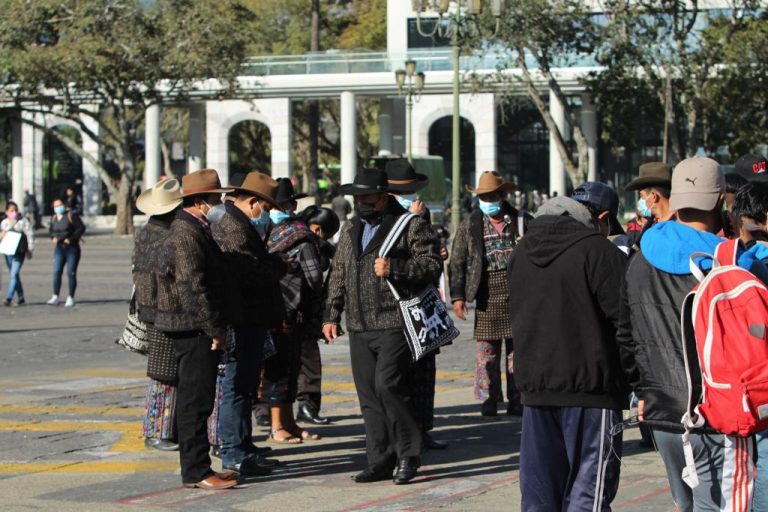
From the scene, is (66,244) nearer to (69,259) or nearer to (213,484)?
(69,259)

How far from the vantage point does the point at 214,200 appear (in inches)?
338

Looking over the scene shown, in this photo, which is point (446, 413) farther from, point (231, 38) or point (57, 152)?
point (57, 152)

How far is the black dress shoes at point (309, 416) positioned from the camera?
10836 mm

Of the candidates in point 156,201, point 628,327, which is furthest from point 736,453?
point 156,201

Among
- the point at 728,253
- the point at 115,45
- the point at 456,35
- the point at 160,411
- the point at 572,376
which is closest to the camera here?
the point at 728,253

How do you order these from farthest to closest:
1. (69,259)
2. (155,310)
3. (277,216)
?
(69,259), (277,216), (155,310)

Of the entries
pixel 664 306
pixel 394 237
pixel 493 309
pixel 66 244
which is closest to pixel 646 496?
pixel 394 237

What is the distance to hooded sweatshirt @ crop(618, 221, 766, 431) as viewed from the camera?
5133 millimetres

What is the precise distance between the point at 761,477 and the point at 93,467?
16.4 feet

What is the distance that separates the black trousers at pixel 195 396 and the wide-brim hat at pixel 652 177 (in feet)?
8.78

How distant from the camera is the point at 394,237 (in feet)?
28.2

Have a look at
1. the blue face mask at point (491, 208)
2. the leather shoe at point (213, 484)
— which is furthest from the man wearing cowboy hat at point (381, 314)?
the blue face mask at point (491, 208)

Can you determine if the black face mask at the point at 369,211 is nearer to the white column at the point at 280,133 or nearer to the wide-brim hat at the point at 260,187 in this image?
the wide-brim hat at the point at 260,187

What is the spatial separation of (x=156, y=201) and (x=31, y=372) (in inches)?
242
